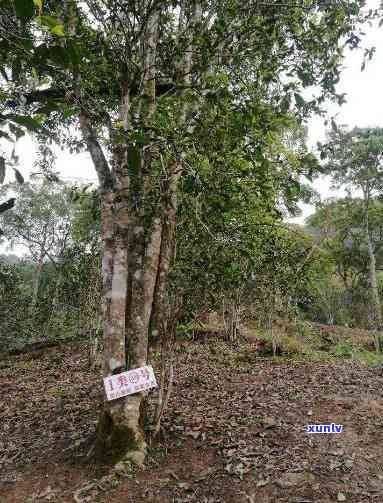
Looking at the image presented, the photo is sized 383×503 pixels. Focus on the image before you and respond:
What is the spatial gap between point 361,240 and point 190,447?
18.7 metres

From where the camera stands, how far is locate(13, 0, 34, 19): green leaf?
3.29 ft

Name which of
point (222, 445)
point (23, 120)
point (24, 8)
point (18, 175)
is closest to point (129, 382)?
point (222, 445)

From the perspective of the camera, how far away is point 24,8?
1015 millimetres

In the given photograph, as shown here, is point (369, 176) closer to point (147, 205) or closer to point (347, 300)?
point (347, 300)

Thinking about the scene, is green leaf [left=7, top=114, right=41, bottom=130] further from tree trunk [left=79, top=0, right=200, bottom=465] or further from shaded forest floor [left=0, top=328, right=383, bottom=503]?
shaded forest floor [left=0, top=328, right=383, bottom=503]

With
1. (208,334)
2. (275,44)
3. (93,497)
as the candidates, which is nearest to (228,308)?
(208,334)

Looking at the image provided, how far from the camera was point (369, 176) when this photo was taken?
705 inches

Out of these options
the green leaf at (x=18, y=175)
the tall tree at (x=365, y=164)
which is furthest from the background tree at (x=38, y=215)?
the green leaf at (x=18, y=175)

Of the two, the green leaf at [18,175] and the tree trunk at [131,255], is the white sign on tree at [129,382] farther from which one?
the green leaf at [18,175]

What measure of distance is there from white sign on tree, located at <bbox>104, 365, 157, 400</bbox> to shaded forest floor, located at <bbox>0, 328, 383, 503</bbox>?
0.67 metres

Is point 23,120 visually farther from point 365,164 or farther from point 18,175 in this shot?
point 365,164

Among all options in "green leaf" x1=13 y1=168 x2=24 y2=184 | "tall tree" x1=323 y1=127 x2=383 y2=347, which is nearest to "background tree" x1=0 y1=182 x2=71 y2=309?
"tall tree" x1=323 y1=127 x2=383 y2=347

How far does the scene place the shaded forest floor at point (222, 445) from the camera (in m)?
Answer: 3.21

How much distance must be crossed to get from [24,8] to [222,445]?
3.93 metres
